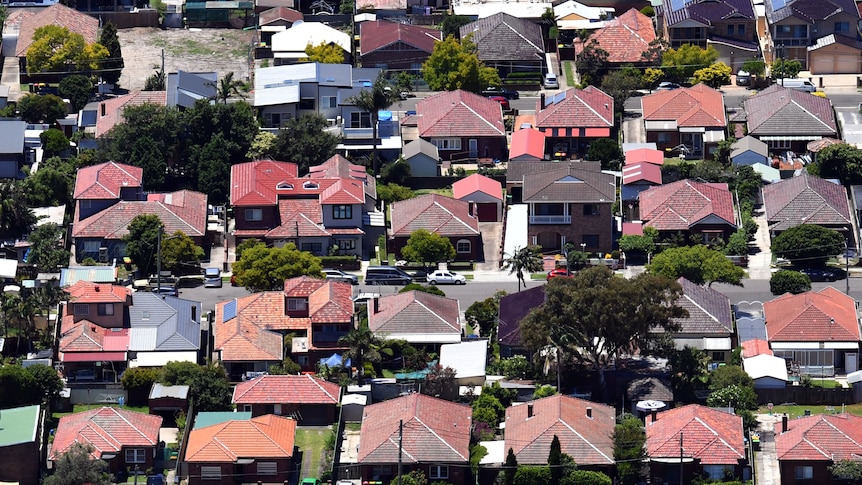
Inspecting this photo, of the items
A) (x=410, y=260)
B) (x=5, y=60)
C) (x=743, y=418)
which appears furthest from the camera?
(x=5, y=60)

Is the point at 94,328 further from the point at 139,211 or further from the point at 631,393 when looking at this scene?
the point at 631,393

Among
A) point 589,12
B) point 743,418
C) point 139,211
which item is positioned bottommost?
point 743,418

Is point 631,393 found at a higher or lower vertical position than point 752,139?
lower

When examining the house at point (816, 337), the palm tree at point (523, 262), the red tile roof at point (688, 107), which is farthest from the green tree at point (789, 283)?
the red tile roof at point (688, 107)

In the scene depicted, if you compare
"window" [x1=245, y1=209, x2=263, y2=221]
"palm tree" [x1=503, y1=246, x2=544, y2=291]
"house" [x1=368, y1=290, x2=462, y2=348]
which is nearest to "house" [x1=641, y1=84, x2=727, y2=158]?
"palm tree" [x1=503, y1=246, x2=544, y2=291]

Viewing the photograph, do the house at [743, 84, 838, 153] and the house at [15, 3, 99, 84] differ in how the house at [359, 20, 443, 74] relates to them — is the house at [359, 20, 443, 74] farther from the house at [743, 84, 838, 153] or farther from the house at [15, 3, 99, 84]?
the house at [743, 84, 838, 153]

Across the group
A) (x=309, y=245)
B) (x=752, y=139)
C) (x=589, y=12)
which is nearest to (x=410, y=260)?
(x=309, y=245)
